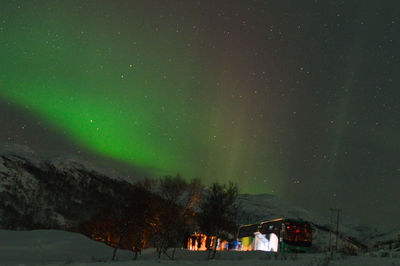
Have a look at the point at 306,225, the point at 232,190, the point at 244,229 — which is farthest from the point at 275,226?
the point at 244,229

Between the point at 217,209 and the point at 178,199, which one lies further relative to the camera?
the point at 178,199

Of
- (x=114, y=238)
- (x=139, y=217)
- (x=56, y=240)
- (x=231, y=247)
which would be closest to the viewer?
(x=56, y=240)

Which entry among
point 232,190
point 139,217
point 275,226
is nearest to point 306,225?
point 275,226

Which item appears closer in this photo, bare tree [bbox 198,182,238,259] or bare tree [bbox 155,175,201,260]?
bare tree [bbox 198,182,238,259]

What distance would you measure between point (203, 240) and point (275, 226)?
1164 inches

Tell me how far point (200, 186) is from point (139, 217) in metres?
9.93

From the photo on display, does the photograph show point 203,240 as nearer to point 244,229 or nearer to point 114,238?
point 244,229

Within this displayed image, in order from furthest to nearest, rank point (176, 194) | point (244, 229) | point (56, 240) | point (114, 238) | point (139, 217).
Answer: point (114, 238), point (244, 229), point (176, 194), point (139, 217), point (56, 240)

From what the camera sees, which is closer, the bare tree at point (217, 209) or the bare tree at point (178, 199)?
the bare tree at point (217, 209)

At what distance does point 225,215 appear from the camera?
4700 centimetres

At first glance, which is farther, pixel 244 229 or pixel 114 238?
pixel 114 238

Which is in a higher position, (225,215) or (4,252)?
(225,215)

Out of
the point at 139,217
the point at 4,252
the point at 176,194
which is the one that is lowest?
the point at 4,252

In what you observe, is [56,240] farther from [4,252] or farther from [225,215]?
[225,215]
